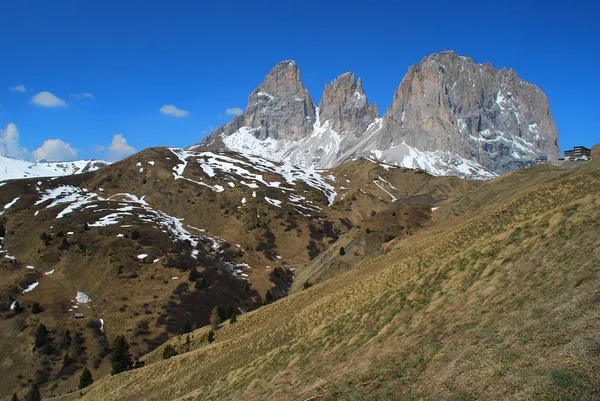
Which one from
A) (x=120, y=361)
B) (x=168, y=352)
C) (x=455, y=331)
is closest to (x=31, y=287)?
(x=120, y=361)

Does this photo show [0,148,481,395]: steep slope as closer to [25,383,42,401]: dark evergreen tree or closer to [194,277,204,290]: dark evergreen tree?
[194,277,204,290]: dark evergreen tree

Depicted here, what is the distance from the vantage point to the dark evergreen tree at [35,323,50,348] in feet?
235

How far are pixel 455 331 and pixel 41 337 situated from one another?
7800 cm

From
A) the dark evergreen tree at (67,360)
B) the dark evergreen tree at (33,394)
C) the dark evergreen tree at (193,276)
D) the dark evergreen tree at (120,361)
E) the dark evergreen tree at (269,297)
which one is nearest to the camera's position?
the dark evergreen tree at (120,361)

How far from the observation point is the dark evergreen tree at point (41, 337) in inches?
2822

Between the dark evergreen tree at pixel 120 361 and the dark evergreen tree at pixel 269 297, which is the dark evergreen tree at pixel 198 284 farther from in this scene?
the dark evergreen tree at pixel 120 361

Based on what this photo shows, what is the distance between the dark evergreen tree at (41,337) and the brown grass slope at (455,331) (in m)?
39.4

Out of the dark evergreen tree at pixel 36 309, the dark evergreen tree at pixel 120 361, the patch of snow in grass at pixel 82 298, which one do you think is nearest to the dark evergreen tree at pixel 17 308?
the dark evergreen tree at pixel 36 309

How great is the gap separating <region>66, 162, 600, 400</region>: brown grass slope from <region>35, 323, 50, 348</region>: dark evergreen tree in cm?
3941

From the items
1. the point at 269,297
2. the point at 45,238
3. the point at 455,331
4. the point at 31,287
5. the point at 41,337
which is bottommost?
the point at 269,297

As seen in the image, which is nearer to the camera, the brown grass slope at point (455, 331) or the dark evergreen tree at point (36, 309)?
the brown grass slope at point (455, 331)

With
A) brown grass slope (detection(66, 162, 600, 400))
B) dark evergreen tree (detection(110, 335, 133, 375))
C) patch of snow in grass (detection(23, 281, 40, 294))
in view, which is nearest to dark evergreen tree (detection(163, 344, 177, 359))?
brown grass slope (detection(66, 162, 600, 400))

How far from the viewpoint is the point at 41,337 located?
72188mm

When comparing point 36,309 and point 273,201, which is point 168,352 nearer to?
point 36,309
